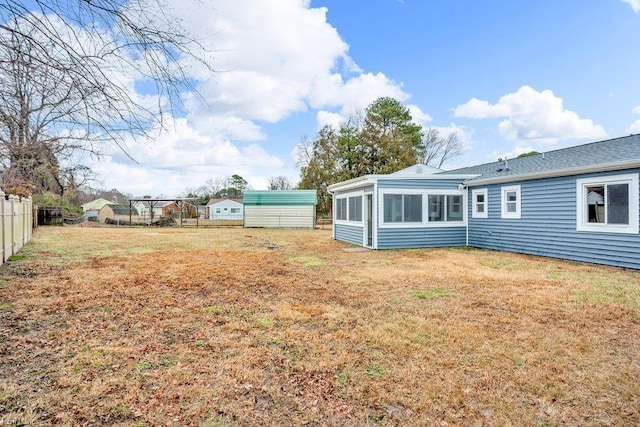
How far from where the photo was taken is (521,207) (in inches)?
403

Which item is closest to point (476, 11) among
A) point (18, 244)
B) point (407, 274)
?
point (407, 274)

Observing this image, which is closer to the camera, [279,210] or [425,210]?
[425,210]

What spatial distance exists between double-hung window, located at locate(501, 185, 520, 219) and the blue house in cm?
3

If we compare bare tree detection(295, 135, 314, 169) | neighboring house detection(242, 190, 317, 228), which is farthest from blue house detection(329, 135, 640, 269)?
bare tree detection(295, 135, 314, 169)

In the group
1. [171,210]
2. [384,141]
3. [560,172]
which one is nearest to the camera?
[560,172]

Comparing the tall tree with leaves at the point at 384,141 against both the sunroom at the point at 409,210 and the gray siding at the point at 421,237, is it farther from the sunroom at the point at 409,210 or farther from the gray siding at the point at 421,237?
the gray siding at the point at 421,237

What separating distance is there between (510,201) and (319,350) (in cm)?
968

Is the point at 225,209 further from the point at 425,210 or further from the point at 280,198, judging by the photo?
the point at 425,210

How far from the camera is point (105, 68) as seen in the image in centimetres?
230

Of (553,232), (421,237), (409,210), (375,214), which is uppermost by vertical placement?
(409,210)

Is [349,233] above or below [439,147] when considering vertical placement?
below

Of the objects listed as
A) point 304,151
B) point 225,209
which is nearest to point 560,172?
point 304,151

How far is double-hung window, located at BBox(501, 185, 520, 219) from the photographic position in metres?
10.4

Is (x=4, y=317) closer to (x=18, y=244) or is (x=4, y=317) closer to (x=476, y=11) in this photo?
(x=18, y=244)
